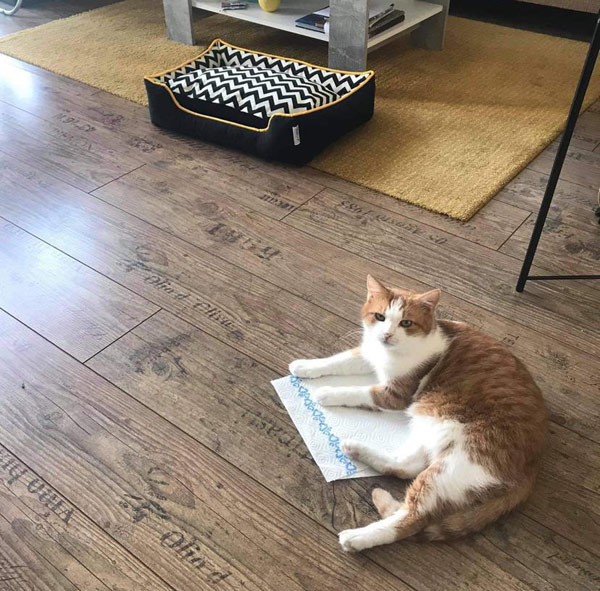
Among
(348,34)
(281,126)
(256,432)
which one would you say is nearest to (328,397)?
(256,432)

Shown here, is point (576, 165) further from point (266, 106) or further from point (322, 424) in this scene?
point (322, 424)

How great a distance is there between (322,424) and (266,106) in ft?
4.03

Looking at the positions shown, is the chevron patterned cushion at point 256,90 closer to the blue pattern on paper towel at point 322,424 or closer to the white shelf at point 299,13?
the white shelf at point 299,13

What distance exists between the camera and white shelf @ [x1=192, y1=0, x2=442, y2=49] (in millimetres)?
2646

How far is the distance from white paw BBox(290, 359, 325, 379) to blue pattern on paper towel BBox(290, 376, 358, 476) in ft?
0.05

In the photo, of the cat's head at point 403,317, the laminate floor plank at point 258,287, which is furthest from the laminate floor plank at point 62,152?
the cat's head at point 403,317

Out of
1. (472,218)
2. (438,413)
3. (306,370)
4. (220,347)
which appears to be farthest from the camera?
(472,218)

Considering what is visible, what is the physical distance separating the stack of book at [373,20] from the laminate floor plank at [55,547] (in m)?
2.12

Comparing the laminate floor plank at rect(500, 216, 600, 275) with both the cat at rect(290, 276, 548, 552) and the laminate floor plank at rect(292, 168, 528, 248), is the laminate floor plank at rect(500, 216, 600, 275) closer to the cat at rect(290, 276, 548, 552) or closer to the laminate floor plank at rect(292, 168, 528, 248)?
the laminate floor plank at rect(292, 168, 528, 248)

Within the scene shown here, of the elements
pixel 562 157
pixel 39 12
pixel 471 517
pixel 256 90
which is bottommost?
pixel 39 12

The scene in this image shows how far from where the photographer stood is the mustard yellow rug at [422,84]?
6.88 ft

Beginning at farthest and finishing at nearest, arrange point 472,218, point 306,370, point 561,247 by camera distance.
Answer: point 472,218 < point 561,247 < point 306,370

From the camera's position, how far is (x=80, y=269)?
175cm

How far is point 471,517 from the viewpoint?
3.57 feet
